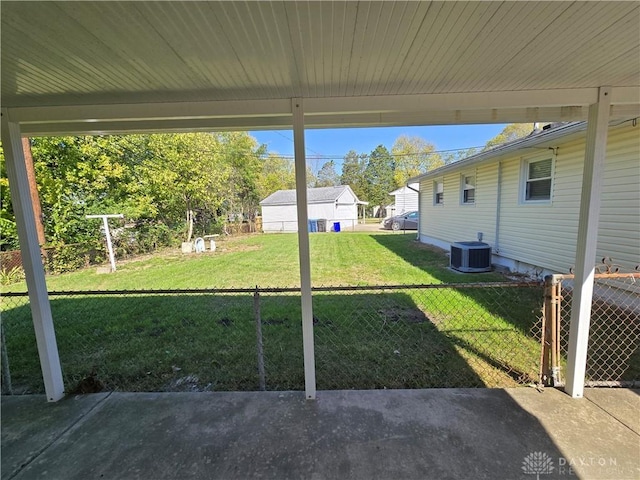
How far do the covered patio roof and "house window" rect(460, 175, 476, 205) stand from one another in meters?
6.35

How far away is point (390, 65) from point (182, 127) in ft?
5.82

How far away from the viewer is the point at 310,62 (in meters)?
1.67

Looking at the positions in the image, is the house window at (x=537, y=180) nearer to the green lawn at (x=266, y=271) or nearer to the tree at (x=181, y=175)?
the green lawn at (x=266, y=271)

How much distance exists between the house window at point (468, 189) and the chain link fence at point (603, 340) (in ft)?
14.5

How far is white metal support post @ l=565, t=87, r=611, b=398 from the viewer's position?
2.06 m

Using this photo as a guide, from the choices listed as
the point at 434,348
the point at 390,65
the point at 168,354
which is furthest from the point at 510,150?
the point at 168,354

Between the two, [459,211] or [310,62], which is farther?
[459,211]

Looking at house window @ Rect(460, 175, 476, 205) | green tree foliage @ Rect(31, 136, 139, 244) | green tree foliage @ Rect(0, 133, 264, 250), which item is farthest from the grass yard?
green tree foliage @ Rect(0, 133, 264, 250)

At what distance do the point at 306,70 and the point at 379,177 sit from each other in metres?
35.8

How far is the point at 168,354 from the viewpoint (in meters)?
3.32

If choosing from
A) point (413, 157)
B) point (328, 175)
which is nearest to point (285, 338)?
point (413, 157)

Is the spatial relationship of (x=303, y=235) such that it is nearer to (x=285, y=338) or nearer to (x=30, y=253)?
(x=285, y=338)

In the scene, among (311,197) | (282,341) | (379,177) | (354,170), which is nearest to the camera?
(282,341)

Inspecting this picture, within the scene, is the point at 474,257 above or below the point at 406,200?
below
